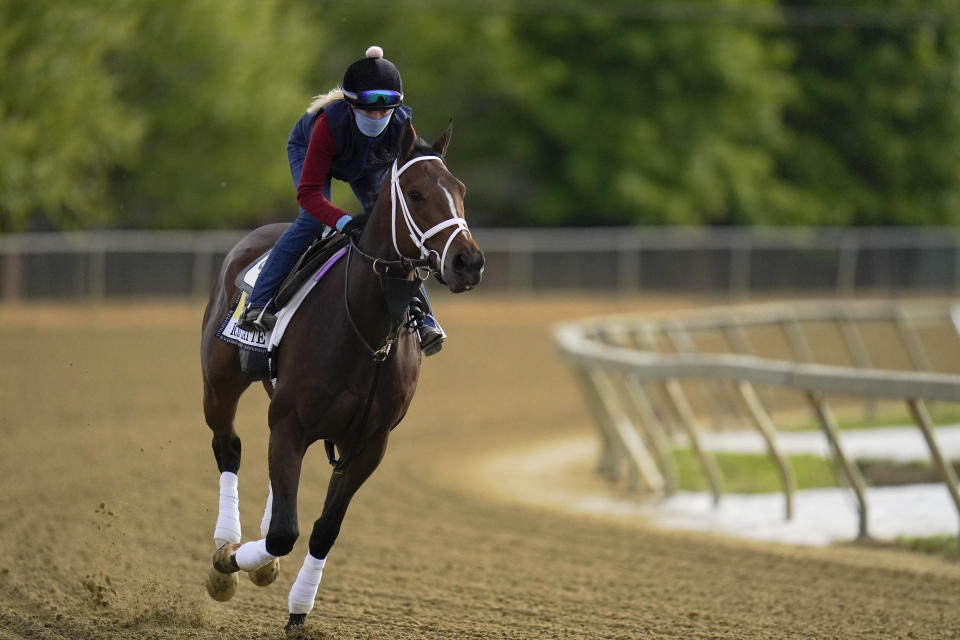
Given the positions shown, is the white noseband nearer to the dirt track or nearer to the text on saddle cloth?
the text on saddle cloth

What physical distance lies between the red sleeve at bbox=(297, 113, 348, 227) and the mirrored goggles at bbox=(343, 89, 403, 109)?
221 mm

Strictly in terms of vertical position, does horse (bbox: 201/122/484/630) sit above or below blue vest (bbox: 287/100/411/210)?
below

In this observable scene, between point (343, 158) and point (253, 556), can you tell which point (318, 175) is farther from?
point (253, 556)

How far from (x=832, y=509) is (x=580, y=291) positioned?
17.4m

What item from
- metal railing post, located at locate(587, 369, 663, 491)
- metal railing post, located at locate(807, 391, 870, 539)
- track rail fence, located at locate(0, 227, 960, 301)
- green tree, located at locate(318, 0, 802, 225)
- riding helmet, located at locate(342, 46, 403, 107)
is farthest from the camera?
green tree, located at locate(318, 0, 802, 225)

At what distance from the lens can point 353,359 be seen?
591 cm

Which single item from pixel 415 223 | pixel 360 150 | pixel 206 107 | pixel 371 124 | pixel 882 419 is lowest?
pixel 882 419

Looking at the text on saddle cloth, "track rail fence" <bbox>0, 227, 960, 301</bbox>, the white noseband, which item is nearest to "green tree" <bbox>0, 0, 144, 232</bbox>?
"track rail fence" <bbox>0, 227, 960, 301</bbox>

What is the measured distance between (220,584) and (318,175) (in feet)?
6.70

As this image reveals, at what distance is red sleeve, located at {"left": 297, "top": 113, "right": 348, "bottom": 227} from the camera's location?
600cm

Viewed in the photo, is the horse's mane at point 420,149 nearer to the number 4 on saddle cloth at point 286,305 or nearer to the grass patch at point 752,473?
the number 4 on saddle cloth at point 286,305

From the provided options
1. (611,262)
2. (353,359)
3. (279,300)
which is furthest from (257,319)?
(611,262)

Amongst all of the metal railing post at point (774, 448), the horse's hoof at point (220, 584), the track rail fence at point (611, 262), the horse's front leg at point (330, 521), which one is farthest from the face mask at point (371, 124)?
the track rail fence at point (611, 262)

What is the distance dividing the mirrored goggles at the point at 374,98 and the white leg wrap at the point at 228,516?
2157 millimetres
